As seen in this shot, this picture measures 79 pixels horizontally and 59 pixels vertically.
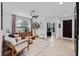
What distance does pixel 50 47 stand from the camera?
3.00 meters

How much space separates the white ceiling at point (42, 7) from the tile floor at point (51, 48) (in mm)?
584

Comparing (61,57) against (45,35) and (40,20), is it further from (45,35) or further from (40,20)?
(40,20)

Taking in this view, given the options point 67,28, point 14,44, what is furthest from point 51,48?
point 14,44

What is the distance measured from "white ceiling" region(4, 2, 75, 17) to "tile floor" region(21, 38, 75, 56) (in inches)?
23.0

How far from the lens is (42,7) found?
2928mm

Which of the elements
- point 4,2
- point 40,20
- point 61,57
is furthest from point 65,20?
point 4,2

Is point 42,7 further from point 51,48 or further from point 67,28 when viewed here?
point 51,48

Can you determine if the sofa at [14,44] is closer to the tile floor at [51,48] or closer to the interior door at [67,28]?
the tile floor at [51,48]

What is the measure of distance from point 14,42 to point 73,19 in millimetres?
1324

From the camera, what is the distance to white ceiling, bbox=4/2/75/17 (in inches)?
114

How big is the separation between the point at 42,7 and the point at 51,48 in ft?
2.91

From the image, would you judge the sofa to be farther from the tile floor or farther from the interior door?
the interior door

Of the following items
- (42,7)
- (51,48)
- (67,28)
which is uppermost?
(42,7)

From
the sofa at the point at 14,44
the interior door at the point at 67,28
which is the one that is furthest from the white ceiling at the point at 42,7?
the sofa at the point at 14,44
